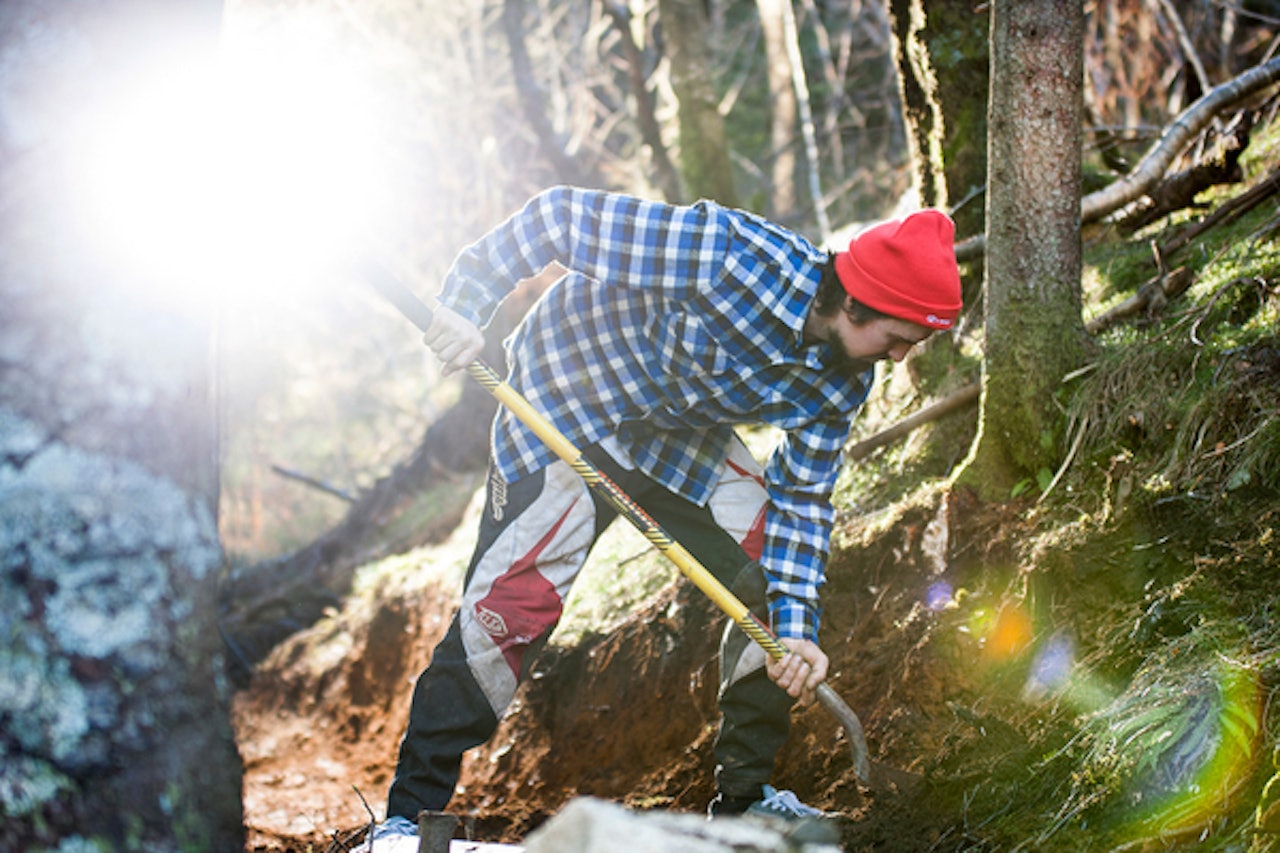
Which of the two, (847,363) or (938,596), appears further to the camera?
(938,596)

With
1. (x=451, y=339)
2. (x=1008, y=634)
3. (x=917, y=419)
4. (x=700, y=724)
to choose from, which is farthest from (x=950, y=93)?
(x=700, y=724)

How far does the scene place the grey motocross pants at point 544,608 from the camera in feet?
8.95

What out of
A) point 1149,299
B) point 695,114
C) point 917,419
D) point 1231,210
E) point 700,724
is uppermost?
point 695,114

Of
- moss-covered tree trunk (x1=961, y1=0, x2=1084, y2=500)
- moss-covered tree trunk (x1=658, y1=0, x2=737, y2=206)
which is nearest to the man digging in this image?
moss-covered tree trunk (x1=961, y1=0, x2=1084, y2=500)

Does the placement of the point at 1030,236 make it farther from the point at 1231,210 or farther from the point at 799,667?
the point at 799,667

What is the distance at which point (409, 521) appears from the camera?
309 inches

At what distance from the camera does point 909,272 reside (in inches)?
102

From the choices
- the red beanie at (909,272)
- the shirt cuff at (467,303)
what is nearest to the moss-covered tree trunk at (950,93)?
the red beanie at (909,272)

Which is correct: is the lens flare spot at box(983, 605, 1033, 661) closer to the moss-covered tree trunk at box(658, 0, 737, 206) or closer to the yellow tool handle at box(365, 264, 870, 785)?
the yellow tool handle at box(365, 264, 870, 785)

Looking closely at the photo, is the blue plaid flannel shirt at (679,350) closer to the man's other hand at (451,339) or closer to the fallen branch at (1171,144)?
the man's other hand at (451,339)

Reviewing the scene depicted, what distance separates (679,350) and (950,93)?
204cm

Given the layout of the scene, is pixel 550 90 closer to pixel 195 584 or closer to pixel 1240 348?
pixel 1240 348

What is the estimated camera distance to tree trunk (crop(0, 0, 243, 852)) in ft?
4.65

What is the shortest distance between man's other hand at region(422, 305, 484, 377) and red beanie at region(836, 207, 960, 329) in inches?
41.3
